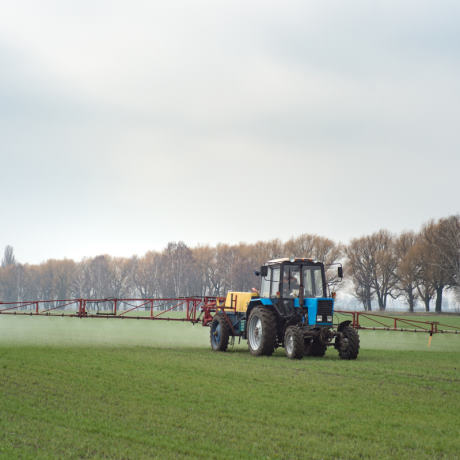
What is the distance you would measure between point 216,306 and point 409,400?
41.7ft

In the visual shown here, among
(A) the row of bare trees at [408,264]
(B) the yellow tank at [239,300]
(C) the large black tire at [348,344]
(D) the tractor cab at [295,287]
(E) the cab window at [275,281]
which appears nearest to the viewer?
(C) the large black tire at [348,344]

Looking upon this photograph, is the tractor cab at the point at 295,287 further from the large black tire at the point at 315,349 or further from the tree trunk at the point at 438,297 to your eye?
the tree trunk at the point at 438,297

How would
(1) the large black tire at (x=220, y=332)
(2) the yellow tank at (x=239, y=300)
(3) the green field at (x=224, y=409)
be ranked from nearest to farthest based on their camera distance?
(3) the green field at (x=224, y=409), (1) the large black tire at (x=220, y=332), (2) the yellow tank at (x=239, y=300)

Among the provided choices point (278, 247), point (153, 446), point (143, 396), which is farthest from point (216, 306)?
point (278, 247)

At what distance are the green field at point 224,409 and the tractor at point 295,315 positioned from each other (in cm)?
163

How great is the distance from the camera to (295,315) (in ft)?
67.7

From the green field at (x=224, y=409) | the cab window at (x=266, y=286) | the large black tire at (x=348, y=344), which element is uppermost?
the cab window at (x=266, y=286)

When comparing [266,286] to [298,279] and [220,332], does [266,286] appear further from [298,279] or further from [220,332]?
[220,332]

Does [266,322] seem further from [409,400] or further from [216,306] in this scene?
[409,400]

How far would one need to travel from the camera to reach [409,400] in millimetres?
12258

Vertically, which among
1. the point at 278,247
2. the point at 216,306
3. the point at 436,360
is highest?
the point at 278,247

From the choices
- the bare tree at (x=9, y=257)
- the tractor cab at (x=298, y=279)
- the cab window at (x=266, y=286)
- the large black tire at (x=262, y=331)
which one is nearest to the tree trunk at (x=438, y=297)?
the cab window at (x=266, y=286)

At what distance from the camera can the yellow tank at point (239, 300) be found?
23031 millimetres

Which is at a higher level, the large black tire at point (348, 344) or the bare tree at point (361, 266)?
the bare tree at point (361, 266)
